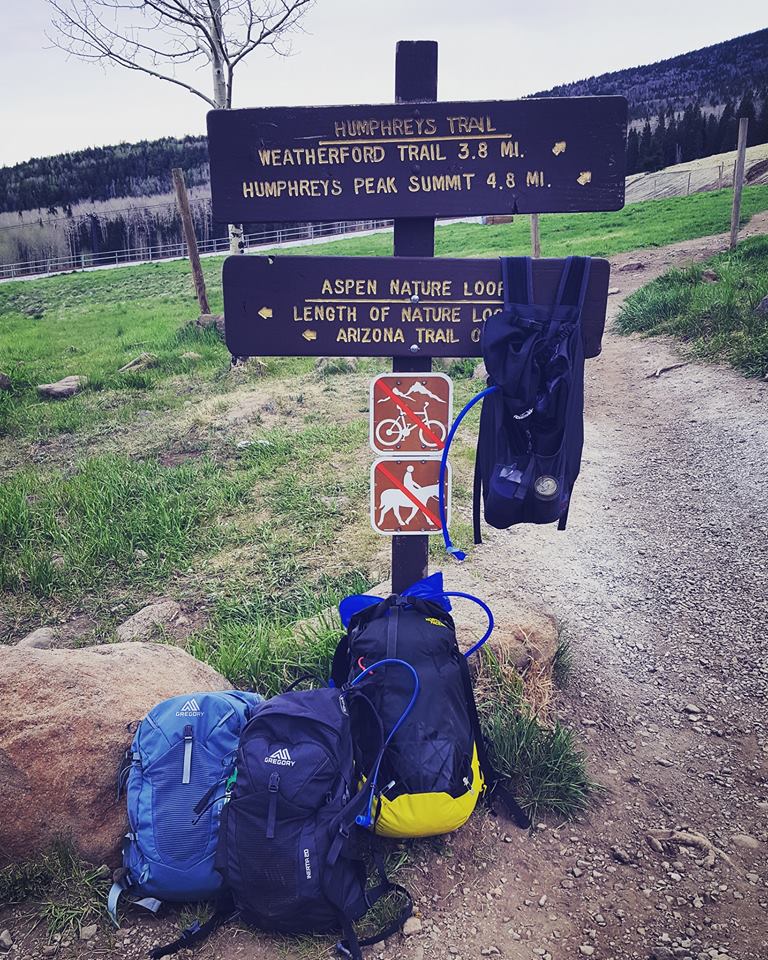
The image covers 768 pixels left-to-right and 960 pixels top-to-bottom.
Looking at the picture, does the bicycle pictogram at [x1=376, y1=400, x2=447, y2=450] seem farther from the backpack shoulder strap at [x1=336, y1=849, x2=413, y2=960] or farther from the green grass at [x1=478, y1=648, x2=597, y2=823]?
the backpack shoulder strap at [x1=336, y1=849, x2=413, y2=960]

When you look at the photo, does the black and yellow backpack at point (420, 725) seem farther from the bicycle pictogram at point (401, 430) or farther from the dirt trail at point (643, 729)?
the bicycle pictogram at point (401, 430)

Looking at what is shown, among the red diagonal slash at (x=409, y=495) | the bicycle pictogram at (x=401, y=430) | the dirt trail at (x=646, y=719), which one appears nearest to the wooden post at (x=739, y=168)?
the dirt trail at (x=646, y=719)

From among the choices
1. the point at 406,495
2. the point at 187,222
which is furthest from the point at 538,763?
the point at 187,222

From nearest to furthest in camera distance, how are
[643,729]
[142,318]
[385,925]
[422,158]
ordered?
[385,925] < [422,158] < [643,729] < [142,318]

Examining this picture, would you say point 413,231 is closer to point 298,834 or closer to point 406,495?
point 406,495

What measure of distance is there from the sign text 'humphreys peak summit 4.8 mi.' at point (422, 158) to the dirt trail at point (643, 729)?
239cm

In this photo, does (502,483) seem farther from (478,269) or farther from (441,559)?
(441,559)

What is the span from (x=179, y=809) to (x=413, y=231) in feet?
8.54

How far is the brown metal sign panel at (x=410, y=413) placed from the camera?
10.5 ft

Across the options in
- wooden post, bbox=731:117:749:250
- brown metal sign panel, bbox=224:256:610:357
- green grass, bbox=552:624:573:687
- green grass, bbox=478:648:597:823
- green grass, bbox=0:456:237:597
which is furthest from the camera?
wooden post, bbox=731:117:749:250

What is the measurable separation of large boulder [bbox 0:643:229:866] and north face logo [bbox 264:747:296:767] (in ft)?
2.46

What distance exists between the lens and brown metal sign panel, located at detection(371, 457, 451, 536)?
10.7ft

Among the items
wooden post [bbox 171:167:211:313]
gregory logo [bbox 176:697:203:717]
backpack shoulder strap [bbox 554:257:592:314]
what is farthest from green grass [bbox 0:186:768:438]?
gregory logo [bbox 176:697:203:717]

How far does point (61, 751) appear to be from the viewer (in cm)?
282
